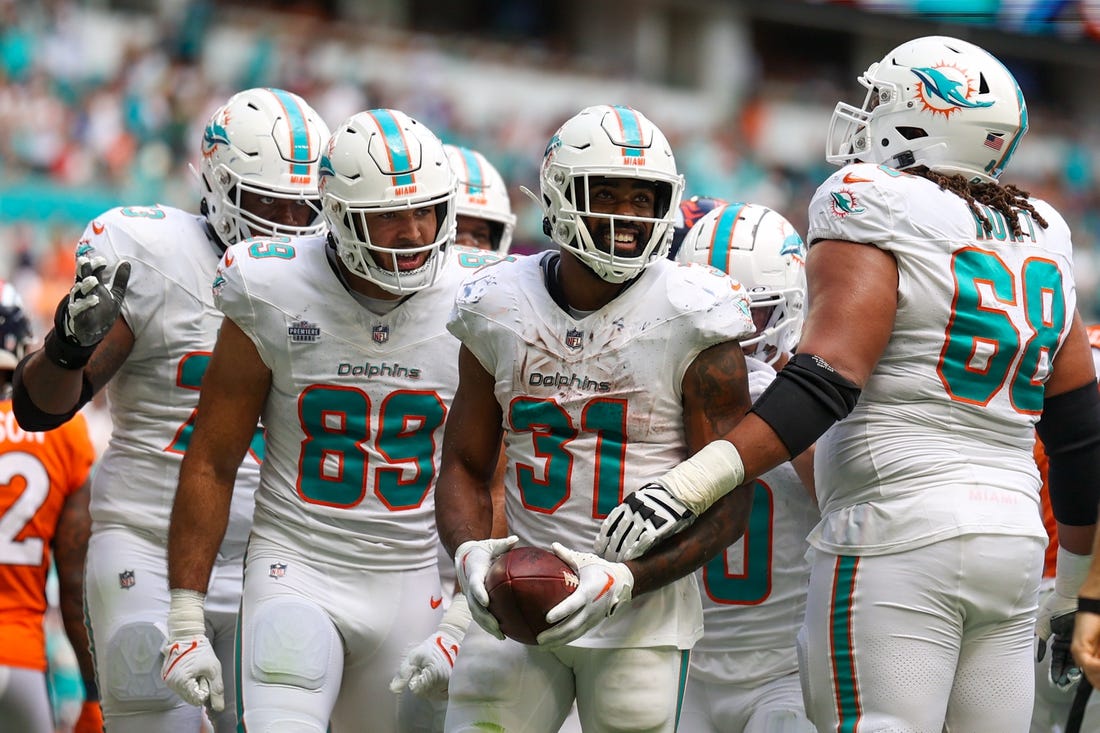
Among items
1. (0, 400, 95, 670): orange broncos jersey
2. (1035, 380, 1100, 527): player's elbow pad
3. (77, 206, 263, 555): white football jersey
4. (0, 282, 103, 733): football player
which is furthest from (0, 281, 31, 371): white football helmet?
(1035, 380, 1100, 527): player's elbow pad

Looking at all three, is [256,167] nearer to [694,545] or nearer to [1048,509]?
[694,545]

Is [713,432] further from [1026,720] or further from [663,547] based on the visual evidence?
[1026,720]

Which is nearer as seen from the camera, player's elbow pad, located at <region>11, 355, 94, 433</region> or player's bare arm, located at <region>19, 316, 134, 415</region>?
player's bare arm, located at <region>19, 316, 134, 415</region>

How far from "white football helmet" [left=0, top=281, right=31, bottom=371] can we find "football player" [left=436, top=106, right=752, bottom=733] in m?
2.44

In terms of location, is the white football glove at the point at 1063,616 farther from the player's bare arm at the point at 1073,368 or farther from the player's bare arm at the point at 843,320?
the player's bare arm at the point at 843,320

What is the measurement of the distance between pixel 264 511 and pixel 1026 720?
2.04 metres

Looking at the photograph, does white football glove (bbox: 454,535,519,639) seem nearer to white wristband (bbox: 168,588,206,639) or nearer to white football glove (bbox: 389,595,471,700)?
white football glove (bbox: 389,595,471,700)

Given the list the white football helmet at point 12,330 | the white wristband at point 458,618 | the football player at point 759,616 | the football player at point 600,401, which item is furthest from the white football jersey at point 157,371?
the football player at point 759,616

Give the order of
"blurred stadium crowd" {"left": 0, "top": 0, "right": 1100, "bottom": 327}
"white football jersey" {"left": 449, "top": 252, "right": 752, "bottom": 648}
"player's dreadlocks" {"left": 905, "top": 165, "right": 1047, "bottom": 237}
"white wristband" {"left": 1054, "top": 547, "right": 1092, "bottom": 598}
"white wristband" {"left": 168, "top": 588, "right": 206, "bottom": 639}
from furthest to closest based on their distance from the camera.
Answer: "blurred stadium crowd" {"left": 0, "top": 0, "right": 1100, "bottom": 327} < "white wristband" {"left": 1054, "top": 547, "right": 1092, "bottom": 598} < "white wristband" {"left": 168, "top": 588, "right": 206, "bottom": 639} < "player's dreadlocks" {"left": 905, "top": 165, "right": 1047, "bottom": 237} < "white football jersey" {"left": 449, "top": 252, "right": 752, "bottom": 648}

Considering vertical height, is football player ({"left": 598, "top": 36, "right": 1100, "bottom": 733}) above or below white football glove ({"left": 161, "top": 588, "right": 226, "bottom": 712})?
above

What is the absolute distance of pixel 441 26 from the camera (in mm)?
22422

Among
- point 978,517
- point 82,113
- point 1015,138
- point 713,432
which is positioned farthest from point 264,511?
point 82,113

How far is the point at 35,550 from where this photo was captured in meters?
5.36

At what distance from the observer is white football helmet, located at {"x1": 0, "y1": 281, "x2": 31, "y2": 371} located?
5.49 m
